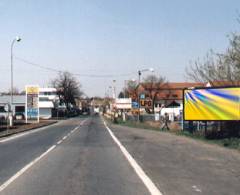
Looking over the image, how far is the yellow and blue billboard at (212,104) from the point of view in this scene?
2833 centimetres

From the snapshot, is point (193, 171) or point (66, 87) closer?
point (193, 171)

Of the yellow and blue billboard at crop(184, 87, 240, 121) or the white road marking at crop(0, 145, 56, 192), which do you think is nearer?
the white road marking at crop(0, 145, 56, 192)

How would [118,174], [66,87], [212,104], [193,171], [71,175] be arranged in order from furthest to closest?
1. [66,87]
2. [212,104]
3. [193,171]
4. [118,174]
5. [71,175]

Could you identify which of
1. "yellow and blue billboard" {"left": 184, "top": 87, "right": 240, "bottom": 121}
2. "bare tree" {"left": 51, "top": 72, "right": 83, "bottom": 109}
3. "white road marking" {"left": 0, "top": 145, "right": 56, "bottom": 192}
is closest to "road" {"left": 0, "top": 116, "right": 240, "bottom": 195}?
"white road marking" {"left": 0, "top": 145, "right": 56, "bottom": 192}

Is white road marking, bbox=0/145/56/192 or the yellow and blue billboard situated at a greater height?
the yellow and blue billboard

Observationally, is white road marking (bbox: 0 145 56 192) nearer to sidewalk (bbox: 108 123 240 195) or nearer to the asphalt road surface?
the asphalt road surface

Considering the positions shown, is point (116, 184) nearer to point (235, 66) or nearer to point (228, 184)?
point (228, 184)

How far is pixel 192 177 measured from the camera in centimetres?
1291

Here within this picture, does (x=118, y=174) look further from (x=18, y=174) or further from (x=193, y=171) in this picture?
(x=18, y=174)

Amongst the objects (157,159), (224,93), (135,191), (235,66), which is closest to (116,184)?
(135,191)

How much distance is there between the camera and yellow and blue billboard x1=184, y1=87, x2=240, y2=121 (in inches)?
1115

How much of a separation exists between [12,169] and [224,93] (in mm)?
16396

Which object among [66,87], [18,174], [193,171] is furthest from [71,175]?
[66,87]

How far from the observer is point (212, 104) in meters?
29.7
